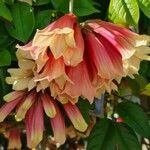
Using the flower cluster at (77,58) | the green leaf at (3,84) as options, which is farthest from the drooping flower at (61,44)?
the green leaf at (3,84)

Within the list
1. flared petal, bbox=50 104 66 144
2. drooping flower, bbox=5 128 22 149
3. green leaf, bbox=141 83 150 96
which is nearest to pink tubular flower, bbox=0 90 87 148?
flared petal, bbox=50 104 66 144

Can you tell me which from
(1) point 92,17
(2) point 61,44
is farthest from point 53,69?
(1) point 92,17

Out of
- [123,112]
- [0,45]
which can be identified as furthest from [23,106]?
[123,112]

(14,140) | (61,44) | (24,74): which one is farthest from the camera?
(14,140)

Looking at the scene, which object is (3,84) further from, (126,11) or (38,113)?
(126,11)

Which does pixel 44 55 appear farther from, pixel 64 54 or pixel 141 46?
pixel 141 46

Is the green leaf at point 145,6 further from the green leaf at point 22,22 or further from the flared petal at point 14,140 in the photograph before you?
the flared petal at point 14,140

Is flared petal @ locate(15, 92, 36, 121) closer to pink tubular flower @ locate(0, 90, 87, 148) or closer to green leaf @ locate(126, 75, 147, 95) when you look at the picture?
pink tubular flower @ locate(0, 90, 87, 148)
